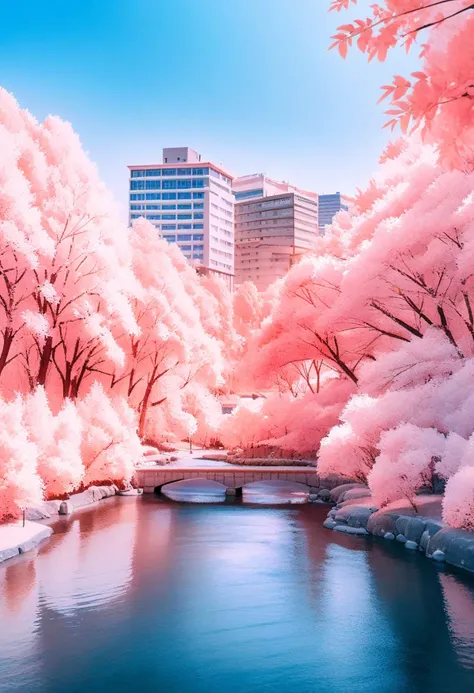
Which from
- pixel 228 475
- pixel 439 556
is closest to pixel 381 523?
pixel 439 556

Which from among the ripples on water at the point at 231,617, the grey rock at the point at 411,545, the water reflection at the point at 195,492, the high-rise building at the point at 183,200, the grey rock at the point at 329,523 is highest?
the high-rise building at the point at 183,200

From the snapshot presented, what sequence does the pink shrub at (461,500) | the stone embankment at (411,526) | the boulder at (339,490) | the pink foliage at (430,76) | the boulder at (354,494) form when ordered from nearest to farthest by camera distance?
the pink foliage at (430,76) < the pink shrub at (461,500) < the stone embankment at (411,526) < the boulder at (354,494) < the boulder at (339,490)

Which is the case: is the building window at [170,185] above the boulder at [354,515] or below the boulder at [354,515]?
above

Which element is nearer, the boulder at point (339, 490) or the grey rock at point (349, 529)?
the grey rock at point (349, 529)

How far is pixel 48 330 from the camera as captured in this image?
27078mm

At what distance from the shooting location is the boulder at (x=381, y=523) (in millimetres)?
22633

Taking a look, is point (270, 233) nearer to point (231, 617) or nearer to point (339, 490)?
point (339, 490)

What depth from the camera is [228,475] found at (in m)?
35.8

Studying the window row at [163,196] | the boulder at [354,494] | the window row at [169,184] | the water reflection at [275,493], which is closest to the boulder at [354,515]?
the boulder at [354,494]

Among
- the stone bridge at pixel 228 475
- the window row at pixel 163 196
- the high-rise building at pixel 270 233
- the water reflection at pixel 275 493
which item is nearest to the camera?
the stone bridge at pixel 228 475

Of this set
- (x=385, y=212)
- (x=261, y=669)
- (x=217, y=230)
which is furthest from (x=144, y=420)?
(x=217, y=230)

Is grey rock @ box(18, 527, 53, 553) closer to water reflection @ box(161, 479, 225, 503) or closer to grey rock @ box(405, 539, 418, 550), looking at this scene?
grey rock @ box(405, 539, 418, 550)

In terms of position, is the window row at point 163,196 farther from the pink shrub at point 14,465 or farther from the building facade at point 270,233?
the pink shrub at point 14,465

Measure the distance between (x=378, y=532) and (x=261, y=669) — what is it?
11.7m
